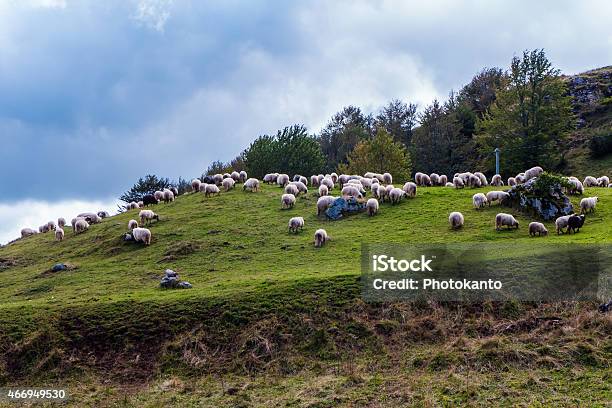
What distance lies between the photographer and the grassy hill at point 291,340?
1616cm

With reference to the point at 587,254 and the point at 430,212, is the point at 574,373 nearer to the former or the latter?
the point at 587,254

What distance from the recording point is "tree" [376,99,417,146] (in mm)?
93188

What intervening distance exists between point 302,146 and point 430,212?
37.2 meters

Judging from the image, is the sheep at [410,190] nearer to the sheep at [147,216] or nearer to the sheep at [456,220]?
the sheep at [456,220]

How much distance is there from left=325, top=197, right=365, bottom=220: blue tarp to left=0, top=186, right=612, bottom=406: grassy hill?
6.68m

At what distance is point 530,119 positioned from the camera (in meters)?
61.3

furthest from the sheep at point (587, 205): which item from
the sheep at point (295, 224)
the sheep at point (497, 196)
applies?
the sheep at point (295, 224)

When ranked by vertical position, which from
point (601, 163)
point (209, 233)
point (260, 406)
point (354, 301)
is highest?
point (601, 163)

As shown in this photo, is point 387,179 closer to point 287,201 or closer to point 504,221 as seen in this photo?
point 287,201

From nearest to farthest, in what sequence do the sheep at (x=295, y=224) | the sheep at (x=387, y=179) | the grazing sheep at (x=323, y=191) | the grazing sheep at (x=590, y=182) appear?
the sheep at (x=295, y=224)
the grazing sheep at (x=323, y=191)
the grazing sheep at (x=590, y=182)
the sheep at (x=387, y=179)

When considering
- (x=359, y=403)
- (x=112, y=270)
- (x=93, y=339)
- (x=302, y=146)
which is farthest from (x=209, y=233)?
(x=302, y=146)

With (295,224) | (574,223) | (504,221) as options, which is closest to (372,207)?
(295,224)

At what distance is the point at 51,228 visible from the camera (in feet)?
173

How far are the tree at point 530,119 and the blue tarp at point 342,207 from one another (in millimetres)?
27311
